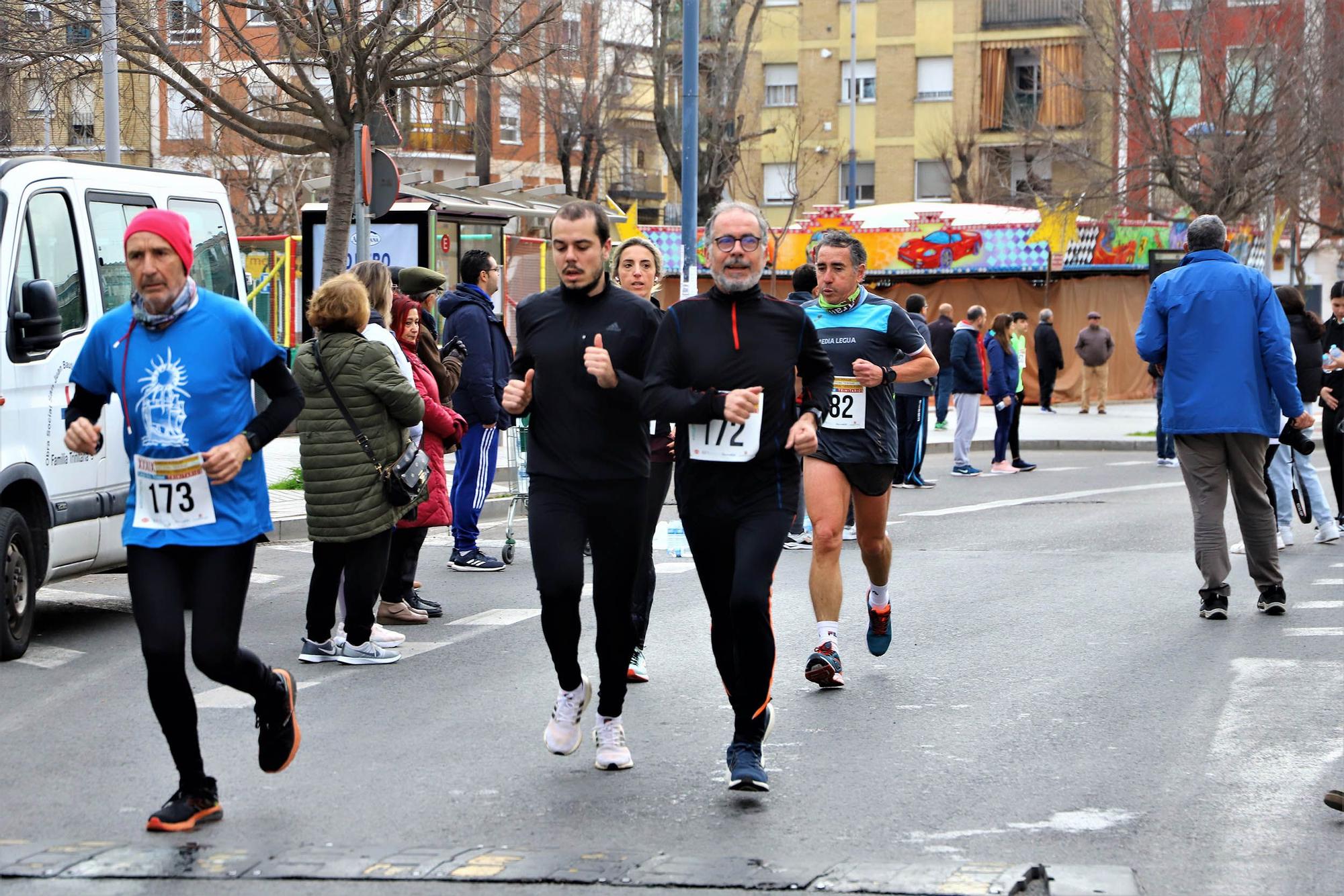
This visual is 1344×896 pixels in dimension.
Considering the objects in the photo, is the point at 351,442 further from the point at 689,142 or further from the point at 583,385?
the point at 689,142

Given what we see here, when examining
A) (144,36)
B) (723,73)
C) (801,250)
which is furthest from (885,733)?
(723,73)

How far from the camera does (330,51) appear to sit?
52.9 ft

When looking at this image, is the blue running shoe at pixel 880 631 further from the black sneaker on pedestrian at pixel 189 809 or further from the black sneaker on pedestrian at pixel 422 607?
the black sneaker on pedestrian at pixel 189 809

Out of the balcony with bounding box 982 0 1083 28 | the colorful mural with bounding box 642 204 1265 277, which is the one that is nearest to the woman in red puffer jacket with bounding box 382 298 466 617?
the colorful mural with bounding box 642 204 1265 277

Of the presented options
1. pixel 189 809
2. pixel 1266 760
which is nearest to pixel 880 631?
pixel 1266 760

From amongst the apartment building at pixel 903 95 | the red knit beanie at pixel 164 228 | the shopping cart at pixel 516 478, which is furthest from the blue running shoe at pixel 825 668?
the apartment building at pixel 903 95

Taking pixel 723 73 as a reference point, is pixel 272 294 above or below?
below

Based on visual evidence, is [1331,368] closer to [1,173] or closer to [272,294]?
[1,173]

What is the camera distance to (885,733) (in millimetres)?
6691

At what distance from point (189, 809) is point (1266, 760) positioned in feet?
11.6

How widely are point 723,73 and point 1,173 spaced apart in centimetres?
3244

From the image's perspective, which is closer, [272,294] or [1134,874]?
[1134,874]

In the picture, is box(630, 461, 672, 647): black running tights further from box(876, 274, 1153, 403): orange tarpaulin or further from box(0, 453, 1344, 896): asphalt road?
box(876, 274, 1153, 403): orange tarpaulin

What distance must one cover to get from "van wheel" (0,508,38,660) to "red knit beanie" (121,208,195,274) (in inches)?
127
